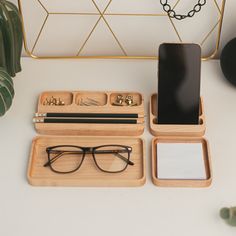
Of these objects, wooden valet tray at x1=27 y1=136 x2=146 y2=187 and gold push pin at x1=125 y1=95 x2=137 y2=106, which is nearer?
wooden valet tray at x1=27 y1=136 x2=146 y2=187

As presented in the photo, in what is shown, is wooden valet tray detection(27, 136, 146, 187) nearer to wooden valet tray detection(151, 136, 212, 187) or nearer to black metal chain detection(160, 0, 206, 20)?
wooden valet tray detection(151, 136, 212, 187)

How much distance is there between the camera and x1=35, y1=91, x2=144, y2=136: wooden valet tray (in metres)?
0.81

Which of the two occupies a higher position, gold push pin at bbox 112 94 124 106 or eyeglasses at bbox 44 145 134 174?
gold push pin at bbox 112 94 124 106

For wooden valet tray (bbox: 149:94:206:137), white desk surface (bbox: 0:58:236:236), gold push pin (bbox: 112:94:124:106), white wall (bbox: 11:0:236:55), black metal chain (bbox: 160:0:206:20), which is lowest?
white desk surface (bbox: 0:58:236:236)

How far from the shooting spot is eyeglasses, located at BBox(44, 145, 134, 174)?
77cm

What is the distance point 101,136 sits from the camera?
32.2 inches

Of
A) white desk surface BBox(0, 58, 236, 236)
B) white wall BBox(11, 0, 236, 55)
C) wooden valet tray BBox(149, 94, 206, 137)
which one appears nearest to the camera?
white desk surface BBox(0, 58, 236, 236)

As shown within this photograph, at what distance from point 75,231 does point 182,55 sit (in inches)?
13.4

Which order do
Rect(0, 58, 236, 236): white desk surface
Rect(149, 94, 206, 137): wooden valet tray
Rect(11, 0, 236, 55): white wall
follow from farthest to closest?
Rect(11, 0, 236, 55): white wall
Rect(149, 94, 206, 137): wooden valet tray
Rect(0, 58, 236, 236): white desk surface

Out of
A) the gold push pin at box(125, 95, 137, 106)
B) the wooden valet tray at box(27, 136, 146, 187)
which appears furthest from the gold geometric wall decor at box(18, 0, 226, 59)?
the wooden valet tray at box(27, 136, 146, 187)

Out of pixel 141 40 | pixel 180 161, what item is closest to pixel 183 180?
pixel 180 161

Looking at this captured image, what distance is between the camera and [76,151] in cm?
79

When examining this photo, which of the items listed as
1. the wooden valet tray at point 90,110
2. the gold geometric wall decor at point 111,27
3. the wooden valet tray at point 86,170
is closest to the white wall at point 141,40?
the gold geometric wall decor at point 111,27

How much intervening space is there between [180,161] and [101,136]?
139 mm
